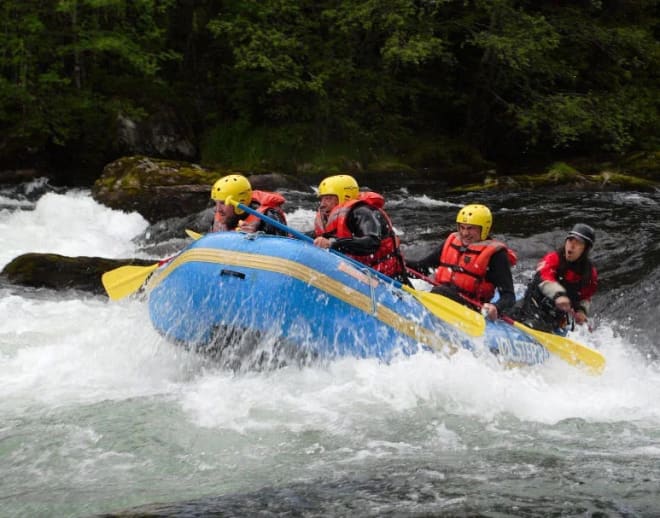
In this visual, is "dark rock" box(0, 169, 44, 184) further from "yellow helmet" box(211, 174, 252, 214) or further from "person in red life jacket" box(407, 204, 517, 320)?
"person in red life jacket" box(407, 204, 517, 320)

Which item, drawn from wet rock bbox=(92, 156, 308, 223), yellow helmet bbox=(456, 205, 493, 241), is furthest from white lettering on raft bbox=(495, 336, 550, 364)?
wet rock bbox=(92, 156, 308, 223)

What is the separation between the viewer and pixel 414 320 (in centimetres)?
584

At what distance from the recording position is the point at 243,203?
6828 mm

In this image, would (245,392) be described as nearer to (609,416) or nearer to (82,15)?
(609,416)

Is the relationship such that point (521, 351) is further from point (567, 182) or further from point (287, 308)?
point (567, 182)

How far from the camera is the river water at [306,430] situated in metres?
3.92

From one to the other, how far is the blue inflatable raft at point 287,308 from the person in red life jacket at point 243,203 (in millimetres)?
804

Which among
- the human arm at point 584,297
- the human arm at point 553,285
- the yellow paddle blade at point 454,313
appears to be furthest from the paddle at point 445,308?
the human arm at point 584,297

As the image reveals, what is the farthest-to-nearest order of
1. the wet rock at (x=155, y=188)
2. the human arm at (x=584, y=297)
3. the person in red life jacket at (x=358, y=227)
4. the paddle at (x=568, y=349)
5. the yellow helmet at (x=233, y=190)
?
the wet rock at (x=155, y=188)
the human arm at (x=584, y=297)
the yellow helmet at (x=233, y=190)
the paddle at (x=568, y=349)
the person in red life jacket at (x=358, y=227)

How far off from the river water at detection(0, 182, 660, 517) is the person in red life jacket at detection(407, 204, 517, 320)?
70 centimetres

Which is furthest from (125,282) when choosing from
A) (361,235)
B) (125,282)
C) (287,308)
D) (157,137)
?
(157,137)

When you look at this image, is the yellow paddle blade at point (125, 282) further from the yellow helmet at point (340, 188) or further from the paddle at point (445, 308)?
the yellow helmet at point (340, 188)

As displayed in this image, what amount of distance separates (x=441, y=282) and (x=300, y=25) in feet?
47.5

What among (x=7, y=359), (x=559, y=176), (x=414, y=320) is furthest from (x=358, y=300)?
(x=559, y=176)
